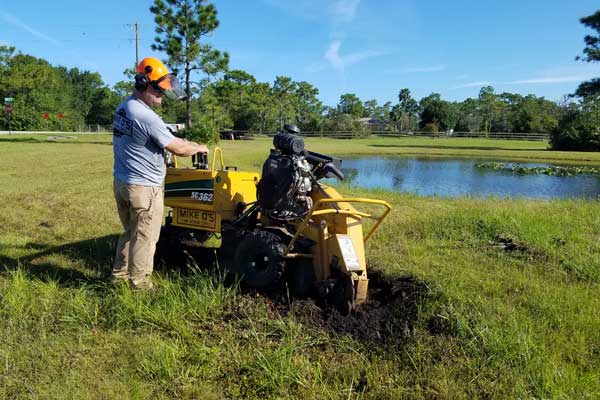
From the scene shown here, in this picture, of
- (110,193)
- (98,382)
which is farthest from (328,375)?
(110,193)

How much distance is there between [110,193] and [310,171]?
24.2ft

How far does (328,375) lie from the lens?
9.87ft

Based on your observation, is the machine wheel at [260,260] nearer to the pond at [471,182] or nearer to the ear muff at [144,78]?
the ear muff at [144,78]

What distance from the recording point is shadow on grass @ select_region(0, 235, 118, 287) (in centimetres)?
471

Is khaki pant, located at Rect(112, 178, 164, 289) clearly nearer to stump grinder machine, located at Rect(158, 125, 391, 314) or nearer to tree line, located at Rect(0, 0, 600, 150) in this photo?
stump grinder machine, located at Rect(158, 125, 391, 314)

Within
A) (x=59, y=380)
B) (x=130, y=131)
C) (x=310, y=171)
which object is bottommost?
(x=59, y=380)

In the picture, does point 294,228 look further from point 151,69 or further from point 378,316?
point 151,69

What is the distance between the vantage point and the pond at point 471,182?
46.8ft

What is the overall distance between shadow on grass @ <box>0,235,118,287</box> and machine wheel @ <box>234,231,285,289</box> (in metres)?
1.45

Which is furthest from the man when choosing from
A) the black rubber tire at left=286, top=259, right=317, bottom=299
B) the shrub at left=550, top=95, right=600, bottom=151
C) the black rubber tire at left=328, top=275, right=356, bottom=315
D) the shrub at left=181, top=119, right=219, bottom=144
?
the shrub at left=550, top=95, right=600, bottom=151

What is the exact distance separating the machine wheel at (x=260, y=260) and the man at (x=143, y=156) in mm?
792

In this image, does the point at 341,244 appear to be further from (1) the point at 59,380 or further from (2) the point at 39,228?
(2) the point at 39,228

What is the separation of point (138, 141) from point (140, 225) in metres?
0.71

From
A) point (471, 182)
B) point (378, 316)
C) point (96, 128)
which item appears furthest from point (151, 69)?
point (96, 128)
